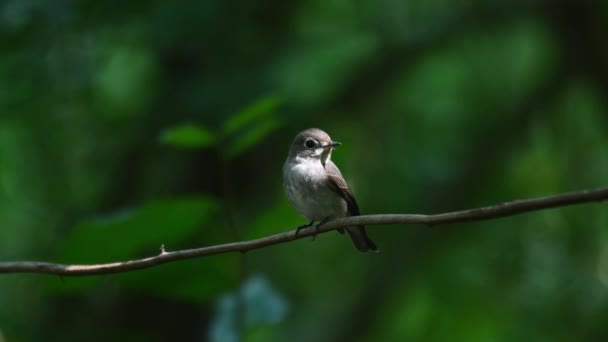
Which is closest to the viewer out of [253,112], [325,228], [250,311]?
[325,228]

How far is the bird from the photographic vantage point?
15.9 feet

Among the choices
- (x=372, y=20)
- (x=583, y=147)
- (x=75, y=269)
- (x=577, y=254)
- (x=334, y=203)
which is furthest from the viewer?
(x=372, y=20)

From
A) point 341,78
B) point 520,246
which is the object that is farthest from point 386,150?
point 520,246

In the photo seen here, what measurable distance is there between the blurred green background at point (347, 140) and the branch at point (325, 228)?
298cm

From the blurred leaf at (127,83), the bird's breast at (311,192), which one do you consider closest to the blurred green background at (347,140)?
the blurred leaf at (127,83)

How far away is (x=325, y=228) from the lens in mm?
3023

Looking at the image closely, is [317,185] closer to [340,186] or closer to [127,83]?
[340,186]

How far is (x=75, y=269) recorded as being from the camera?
9.20ft

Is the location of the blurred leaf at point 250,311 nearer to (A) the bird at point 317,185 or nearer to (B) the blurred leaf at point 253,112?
(B) the blurred leaf at point 253,112

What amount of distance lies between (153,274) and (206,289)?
259mm

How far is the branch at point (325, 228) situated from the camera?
1814 mm

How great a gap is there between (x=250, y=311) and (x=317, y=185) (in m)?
1.37

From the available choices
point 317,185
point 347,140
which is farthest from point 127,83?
point 317,185

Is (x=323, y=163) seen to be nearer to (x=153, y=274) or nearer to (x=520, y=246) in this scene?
(x=153, y=274)
